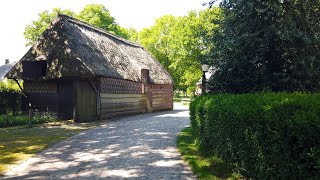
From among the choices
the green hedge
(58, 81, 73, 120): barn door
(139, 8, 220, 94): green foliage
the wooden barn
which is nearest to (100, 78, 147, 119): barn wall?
the wooden barn

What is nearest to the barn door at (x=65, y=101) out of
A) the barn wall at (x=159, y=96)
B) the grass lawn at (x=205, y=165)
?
the barn wall at (x=159, y=96)

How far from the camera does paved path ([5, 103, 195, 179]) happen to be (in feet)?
27.7

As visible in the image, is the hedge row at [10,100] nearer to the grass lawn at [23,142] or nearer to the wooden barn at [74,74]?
the wooden barn at [74,74]

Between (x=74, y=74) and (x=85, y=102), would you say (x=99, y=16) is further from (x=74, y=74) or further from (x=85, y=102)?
(x=74, y=74)

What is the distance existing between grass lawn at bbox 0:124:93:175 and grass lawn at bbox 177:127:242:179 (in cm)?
527

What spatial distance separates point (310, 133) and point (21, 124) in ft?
61.8

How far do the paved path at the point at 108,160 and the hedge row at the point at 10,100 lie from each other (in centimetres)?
1108

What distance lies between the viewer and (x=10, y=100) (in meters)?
23.3

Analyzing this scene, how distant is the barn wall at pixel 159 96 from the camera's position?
3391cm

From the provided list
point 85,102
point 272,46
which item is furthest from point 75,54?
point 272,46

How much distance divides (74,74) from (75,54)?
4.81ft

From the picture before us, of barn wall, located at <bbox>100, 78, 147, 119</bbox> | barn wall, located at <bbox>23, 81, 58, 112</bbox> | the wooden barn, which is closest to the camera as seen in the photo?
the wooden barn

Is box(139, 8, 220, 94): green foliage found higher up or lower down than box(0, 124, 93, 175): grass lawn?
higher up

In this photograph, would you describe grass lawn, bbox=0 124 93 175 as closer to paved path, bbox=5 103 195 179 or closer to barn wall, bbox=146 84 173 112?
paved path, bbox=5 103 195 179
